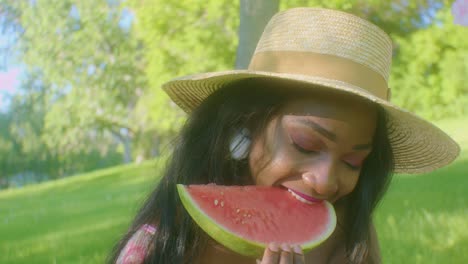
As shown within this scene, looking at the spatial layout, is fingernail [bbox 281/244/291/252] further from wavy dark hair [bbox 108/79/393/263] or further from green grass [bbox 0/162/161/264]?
green grass [bbox 0/162/161/264]

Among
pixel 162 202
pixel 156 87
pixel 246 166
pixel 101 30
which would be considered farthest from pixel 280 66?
pixel 101 30

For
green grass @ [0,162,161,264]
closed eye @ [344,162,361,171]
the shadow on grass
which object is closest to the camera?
closed eye @ [344,162,361,171]

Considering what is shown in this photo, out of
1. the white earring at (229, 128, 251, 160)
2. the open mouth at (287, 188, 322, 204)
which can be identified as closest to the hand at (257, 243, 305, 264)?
the open mouth at (287, 188, 322, 204)

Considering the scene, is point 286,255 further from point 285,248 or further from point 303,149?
point 303,149

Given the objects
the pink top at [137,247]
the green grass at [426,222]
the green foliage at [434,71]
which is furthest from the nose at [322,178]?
the green foliage at [434,71]

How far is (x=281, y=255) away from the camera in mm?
1797

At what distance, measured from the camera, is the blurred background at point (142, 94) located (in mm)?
5062

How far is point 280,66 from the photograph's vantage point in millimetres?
2236

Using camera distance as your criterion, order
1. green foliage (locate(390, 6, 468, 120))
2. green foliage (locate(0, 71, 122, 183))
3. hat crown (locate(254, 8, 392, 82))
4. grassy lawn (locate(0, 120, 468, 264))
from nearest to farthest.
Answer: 1. hat crown (locate(254, 8, 392, 82))
2. grassy lawn (locate(0, 120, 468, 264))
3. green foliage (locate(390, 6, 468, 120))
4. green foliage (locate(0, 71, 122, 183))

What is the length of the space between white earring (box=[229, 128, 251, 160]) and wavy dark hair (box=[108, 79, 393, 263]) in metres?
0.02

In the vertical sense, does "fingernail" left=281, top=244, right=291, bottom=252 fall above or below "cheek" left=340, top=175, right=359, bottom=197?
below

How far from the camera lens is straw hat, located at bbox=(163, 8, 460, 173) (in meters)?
2.16

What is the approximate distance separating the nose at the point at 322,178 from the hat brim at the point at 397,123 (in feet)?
0.84

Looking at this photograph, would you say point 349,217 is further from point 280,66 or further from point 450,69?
point 450,69
